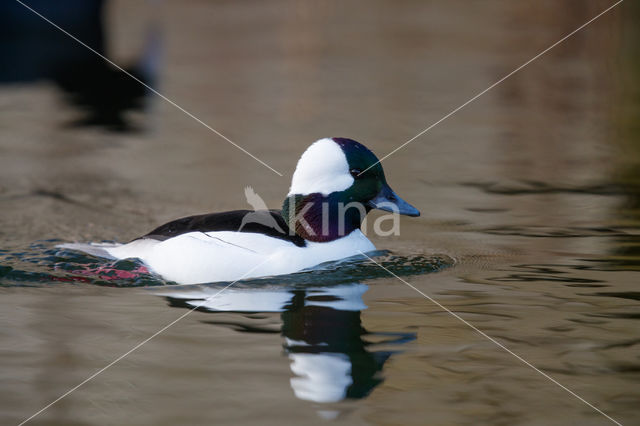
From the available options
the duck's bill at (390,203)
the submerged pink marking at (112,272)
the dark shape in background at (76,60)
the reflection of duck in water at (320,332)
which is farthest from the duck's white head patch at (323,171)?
the dark shape in background at (76,60)

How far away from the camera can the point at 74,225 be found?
9180mm

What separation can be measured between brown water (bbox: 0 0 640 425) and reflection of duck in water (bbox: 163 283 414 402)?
0.06ft

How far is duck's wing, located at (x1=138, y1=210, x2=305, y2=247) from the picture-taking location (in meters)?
7.21

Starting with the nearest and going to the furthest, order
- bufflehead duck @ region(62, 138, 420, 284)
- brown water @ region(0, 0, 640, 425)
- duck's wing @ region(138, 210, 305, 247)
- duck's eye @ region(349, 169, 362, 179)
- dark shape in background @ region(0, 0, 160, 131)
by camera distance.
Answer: brown water @ region(0, 0, 640, 425)
bufflehead duck @ region(62, 138, 420, 284)
duck's wing @ region(138, 210, 305, 247)
duck's eye @ region(349, 169, 362, 179)
dark shape in background @ region(0, 0, 160, 131)

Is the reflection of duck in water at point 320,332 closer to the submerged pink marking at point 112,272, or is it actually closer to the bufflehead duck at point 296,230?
the bufflehead duck at point 296,230

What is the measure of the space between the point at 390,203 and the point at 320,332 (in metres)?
1.75

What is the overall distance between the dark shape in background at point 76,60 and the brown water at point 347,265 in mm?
178

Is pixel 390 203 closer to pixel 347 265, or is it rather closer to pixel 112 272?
pixel 347 265

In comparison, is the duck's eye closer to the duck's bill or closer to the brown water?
the duck's bill

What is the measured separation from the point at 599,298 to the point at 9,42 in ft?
61.0

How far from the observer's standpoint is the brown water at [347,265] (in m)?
5.01

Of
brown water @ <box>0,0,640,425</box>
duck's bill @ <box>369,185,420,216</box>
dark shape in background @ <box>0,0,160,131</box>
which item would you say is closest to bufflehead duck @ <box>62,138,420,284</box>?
duck's bill @ <box>369,185,420,216</box>

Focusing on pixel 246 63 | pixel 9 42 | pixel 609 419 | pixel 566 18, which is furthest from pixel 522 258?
pixel 566 18

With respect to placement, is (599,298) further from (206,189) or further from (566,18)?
(566,18)
